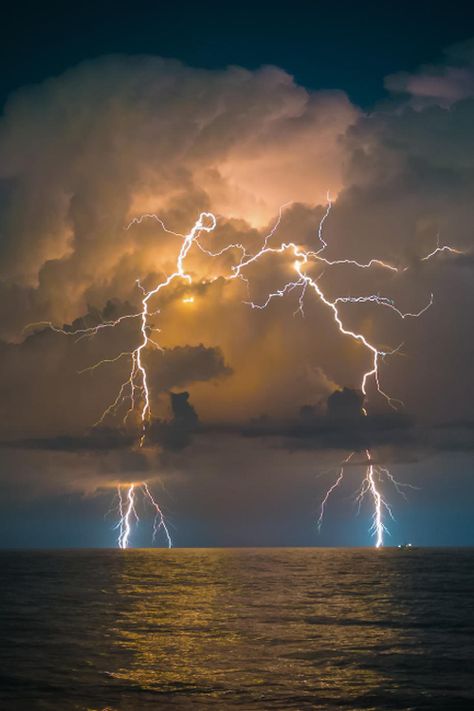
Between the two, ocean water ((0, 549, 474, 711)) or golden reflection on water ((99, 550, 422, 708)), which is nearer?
ocean water ((0, 549, 474, 711))

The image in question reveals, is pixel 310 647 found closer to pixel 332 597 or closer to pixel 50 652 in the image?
pixel 50 652

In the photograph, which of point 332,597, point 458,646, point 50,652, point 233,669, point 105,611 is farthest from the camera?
point 332,597

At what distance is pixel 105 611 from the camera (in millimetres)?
30594

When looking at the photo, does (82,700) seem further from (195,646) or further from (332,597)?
(332,597)

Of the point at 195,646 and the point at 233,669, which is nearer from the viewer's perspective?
the point at 233,669

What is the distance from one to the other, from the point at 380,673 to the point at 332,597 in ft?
68.6

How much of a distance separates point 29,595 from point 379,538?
107 ft

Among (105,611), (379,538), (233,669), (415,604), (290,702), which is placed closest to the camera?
(290,702)

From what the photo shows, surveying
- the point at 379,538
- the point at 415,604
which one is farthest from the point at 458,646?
the point at 379,538

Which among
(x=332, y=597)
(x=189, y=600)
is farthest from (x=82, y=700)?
(x=332, y=597)

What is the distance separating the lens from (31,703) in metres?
14.0

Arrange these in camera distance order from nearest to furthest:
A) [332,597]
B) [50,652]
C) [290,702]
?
[290,702] < [50,652] < [332,597]

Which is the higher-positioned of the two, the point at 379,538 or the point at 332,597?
the point at 379,538

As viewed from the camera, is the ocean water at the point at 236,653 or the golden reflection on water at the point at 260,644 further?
the golden reflection on water at the point at 260,644
